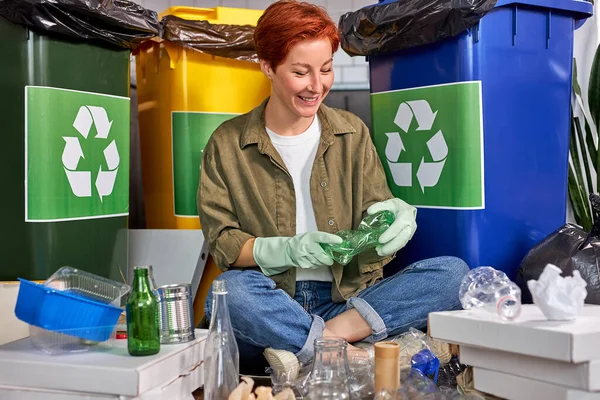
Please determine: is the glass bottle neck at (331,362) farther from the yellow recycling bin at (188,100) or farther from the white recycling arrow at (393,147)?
the yellow recycling bin at (188,100)

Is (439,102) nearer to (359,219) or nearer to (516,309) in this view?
(359,219)

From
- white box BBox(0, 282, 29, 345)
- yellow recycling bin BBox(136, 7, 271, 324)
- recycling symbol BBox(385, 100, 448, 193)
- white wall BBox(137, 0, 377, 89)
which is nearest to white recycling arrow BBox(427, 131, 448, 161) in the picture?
recycling symbol BBox(385, 100, 448, 193)

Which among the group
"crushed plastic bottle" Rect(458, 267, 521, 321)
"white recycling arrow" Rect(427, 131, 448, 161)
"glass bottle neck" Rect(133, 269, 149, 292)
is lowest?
"crushed plastic bottle" Rect(458, 267, 521, 321)

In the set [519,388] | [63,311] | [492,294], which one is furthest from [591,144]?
[63,311]

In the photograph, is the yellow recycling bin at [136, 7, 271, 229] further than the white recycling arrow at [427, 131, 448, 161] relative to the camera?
Yes

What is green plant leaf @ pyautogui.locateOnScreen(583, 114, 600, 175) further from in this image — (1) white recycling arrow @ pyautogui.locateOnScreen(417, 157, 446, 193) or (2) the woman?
(2) the woman

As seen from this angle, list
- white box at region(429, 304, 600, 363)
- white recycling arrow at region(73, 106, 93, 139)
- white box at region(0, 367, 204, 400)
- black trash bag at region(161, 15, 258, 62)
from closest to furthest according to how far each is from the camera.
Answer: white box at region(429, 304, 600, 363)
white box at region(0, 367, 204, 400)
white recycling arrow at region(73, 106, 93, 139)
black trash bag at region(161, 15, 258, 62)

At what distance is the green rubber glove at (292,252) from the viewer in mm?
1925

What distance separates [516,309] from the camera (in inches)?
55.6

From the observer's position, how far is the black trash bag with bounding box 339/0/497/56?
2.03 metres

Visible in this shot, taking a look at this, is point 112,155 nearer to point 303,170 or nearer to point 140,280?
point 303,170

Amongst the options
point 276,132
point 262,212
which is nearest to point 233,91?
point 276,132

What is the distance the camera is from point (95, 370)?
1382mm

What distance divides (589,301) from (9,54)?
1.67 meters
